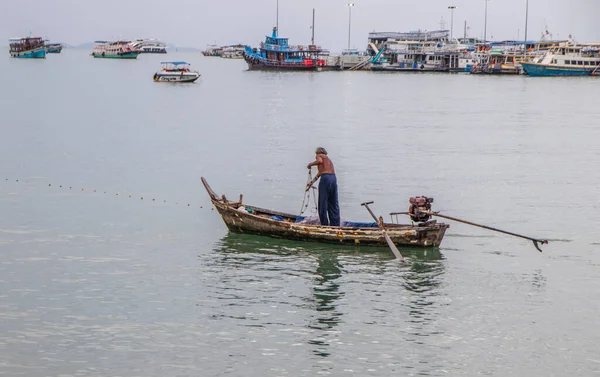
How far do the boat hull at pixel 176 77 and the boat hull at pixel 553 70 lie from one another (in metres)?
54.4

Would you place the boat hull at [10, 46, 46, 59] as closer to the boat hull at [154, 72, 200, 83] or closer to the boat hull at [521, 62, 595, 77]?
the boat hull at [154, 72, 200, 83]

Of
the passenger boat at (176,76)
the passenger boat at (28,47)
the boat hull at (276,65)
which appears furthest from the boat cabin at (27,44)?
the passenger boat at (176,76)

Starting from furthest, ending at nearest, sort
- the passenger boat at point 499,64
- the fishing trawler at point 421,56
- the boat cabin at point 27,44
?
the boat cabin at point 27,44
the fishing trawler at point 421,56
the passenger boat at point 499,64

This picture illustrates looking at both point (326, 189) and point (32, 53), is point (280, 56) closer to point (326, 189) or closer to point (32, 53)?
point (32, 53)

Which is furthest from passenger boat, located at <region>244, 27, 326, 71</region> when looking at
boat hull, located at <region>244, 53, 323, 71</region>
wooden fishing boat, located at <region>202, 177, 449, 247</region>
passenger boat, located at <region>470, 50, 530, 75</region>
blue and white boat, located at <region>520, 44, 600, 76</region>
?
wooden fishing boat, located at <region>202, 177, 449, 247</region>

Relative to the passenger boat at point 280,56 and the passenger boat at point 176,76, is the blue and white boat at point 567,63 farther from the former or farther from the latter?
the passenger boat at point 176,76

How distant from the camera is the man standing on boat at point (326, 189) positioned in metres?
20.0

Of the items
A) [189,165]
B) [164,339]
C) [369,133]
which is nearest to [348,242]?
[164,339]

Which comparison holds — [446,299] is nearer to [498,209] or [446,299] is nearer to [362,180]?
[498,209]

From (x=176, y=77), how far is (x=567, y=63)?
201 feet

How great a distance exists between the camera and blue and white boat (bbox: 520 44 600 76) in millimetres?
126625

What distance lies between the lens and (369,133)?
50094 millimetres

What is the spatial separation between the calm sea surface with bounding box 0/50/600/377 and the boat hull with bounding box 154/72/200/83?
55148 millimetres

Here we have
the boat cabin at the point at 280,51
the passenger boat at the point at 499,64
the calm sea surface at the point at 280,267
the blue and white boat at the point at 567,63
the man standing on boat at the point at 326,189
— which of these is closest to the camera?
the calm sea surface at the point at 280,267
